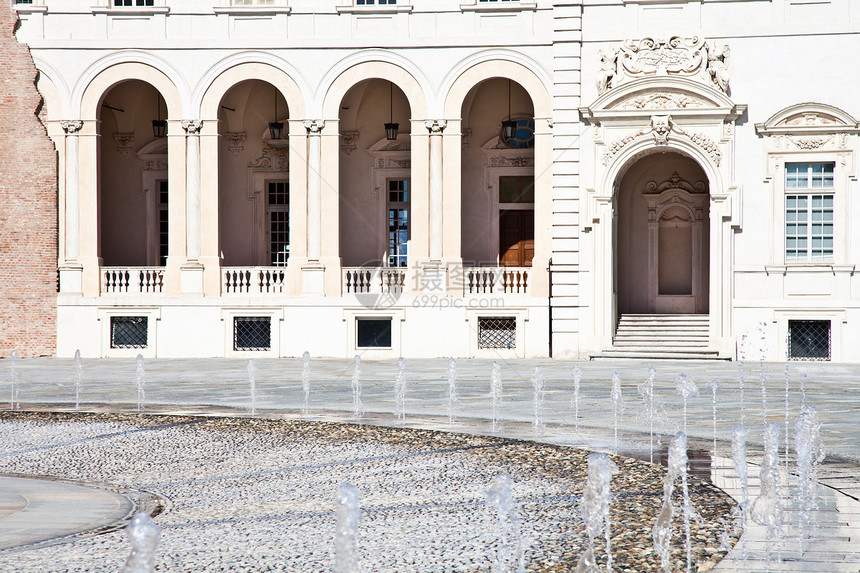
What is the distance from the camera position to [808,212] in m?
21.5

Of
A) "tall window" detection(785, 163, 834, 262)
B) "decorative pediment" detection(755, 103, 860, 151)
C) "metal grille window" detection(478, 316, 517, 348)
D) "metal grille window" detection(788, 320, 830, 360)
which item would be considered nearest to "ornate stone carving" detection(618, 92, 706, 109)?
"decorative pediment" detection(755, 103, 860, 151)

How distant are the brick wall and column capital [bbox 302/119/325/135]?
6.04m

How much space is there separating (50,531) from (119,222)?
20.6m

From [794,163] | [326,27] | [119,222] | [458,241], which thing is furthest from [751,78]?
[119,222]

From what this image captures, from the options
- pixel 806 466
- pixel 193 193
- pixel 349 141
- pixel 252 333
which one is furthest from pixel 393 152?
pixel 806 466

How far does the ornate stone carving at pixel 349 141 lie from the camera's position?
25125mm

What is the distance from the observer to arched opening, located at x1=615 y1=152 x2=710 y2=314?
77.2 feet

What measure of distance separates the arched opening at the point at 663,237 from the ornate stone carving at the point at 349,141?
6.78 meters

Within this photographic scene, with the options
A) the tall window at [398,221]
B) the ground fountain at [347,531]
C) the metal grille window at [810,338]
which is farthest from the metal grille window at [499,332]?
the ground fountain at [347,531]

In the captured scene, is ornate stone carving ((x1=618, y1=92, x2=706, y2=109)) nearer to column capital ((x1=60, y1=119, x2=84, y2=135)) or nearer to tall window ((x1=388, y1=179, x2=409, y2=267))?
tall window ((x1=388, y1=179, x2=409, y2=267))

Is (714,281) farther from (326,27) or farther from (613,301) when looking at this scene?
(326,27)

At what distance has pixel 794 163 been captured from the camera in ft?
70.4

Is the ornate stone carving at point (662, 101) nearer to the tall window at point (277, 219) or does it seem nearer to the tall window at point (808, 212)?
the tall window at point (808, 212)

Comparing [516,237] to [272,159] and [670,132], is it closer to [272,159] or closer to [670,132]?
[670,132]
